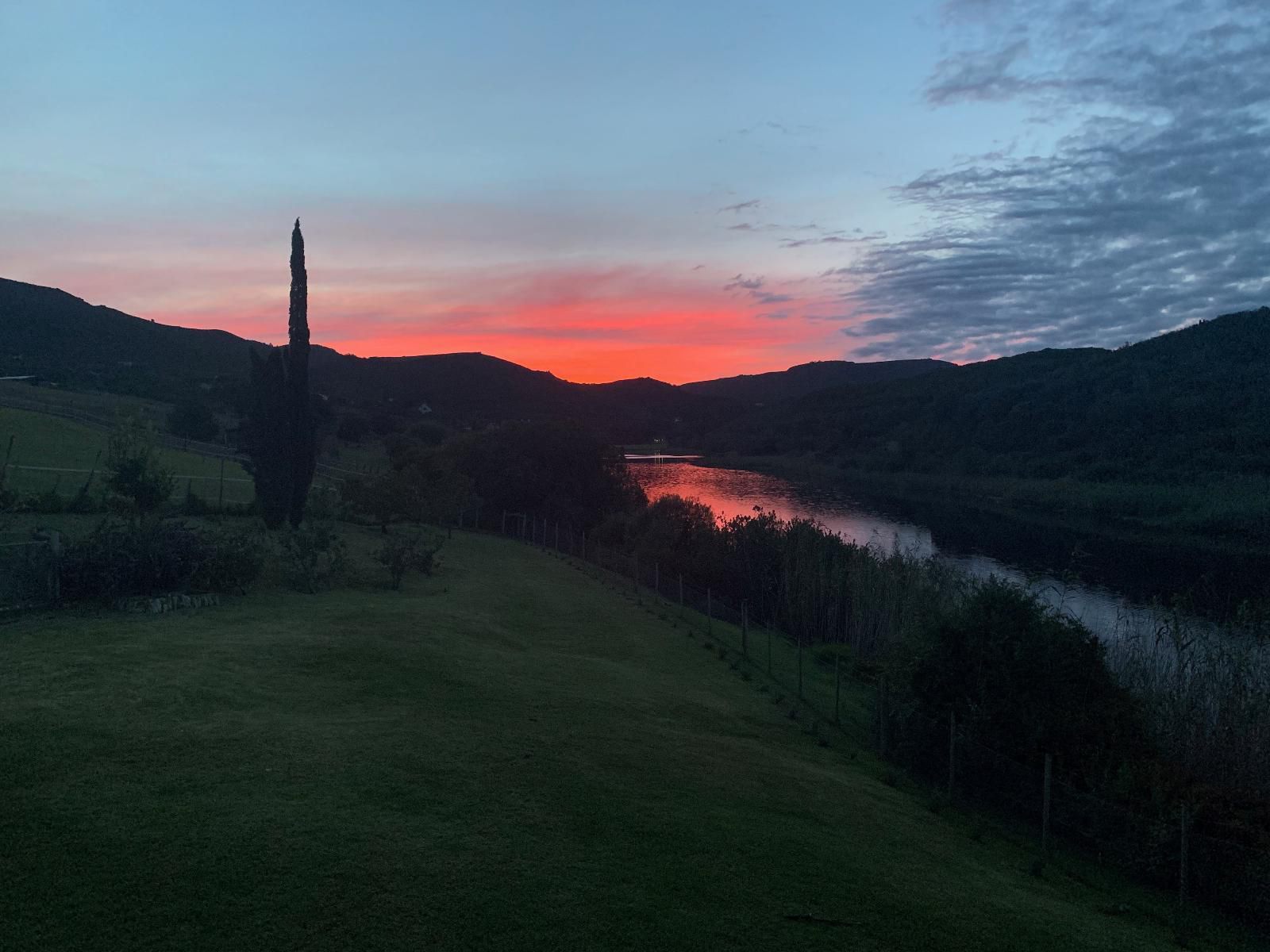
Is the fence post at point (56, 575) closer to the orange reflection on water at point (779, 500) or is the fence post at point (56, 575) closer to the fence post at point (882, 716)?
the fence post at point (882, 716)

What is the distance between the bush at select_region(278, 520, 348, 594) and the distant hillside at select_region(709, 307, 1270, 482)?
216ft

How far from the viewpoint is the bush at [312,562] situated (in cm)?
2361

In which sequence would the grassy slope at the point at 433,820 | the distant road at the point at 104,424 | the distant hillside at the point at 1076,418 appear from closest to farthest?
the grassy slope at the point at 433,820 → the distant road at the point at 104,424 → the distant hillside at the point at 1076,418

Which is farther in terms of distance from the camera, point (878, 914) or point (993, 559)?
point (993, 559)

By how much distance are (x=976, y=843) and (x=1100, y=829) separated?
2.35 m

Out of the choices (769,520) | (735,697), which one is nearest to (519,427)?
(769,520)

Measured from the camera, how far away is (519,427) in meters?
57.4

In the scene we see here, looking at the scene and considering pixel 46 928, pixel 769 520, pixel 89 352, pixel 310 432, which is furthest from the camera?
pixel 89 352

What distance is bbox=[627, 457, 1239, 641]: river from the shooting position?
3472 cm

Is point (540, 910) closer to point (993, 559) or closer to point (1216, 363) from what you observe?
point (993, 559)

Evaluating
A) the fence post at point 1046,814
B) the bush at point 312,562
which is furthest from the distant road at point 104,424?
the fence post at point 1046,814

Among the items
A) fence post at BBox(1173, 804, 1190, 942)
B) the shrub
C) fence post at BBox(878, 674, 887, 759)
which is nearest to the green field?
the shrub

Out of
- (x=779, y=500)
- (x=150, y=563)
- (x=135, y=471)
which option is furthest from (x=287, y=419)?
(x=779, y=500)

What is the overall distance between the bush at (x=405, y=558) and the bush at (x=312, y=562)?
1313 millimetres
